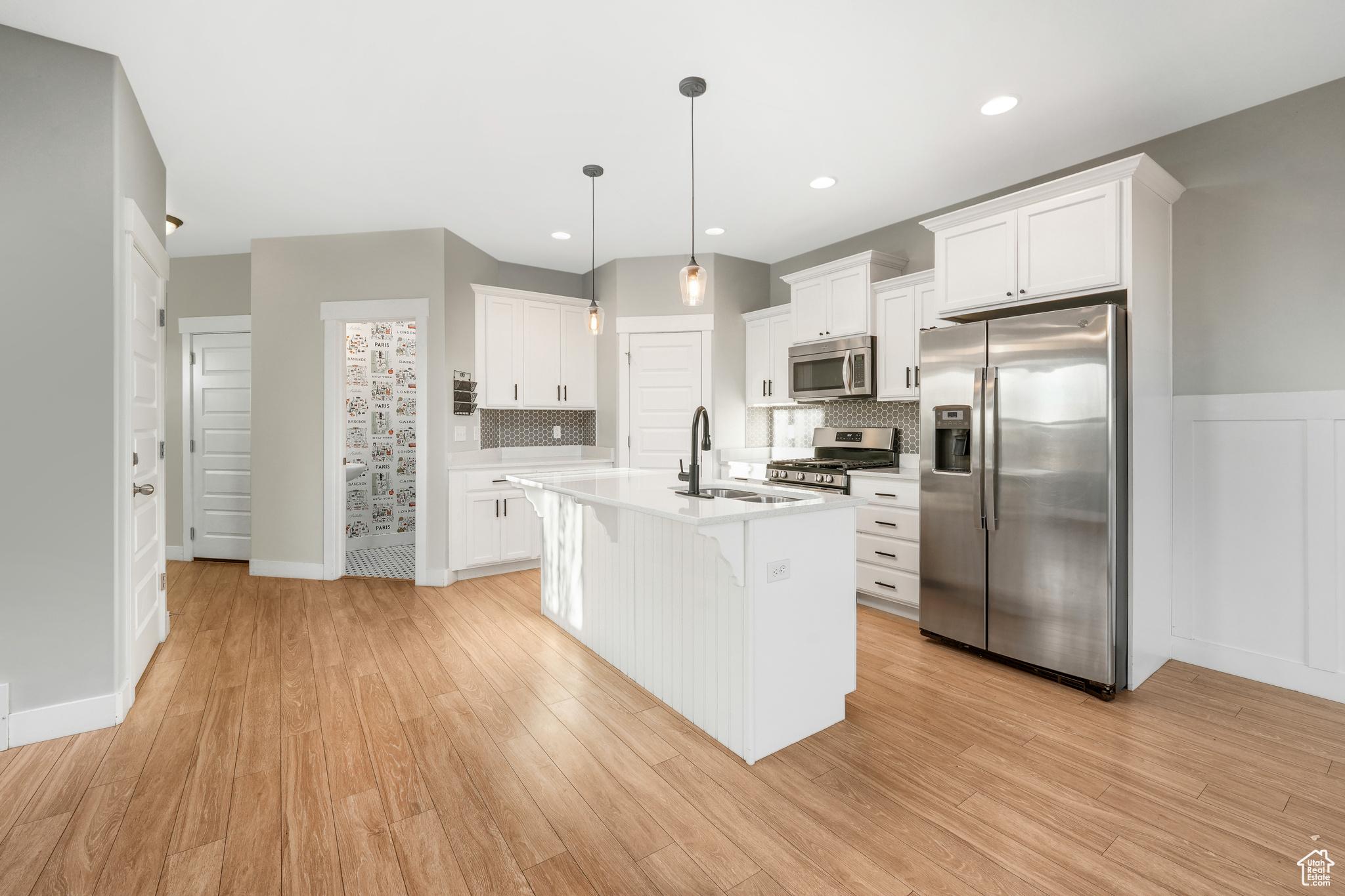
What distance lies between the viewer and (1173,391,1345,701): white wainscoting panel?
261cm

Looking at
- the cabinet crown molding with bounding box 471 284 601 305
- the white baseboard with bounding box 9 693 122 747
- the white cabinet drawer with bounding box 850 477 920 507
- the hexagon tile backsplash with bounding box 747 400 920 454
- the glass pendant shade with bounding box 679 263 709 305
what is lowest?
the white baseboard with bounding box 9 693 122 747

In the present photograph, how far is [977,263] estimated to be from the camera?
323cm

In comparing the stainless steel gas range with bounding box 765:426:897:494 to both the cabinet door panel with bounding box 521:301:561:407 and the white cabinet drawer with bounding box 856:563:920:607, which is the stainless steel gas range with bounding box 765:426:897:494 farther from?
the cabinet door panel with bounding box 521:301:561:407

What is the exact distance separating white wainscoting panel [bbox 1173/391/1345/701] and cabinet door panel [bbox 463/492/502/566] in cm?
440

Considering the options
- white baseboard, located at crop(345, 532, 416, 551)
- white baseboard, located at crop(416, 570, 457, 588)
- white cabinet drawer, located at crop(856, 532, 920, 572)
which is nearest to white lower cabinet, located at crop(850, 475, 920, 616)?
white cabinet drawer, located at crop(856, 532, 920, 572)

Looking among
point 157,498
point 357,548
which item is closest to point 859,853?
point 157,498

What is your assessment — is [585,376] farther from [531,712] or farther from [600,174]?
[531,712]

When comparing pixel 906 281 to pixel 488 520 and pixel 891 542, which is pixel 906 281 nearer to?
pixel 891 542

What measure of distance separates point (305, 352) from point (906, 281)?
4.56m

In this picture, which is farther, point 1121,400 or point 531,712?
point 1121,400

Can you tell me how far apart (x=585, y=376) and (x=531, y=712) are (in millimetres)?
3497

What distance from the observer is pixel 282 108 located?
2834 millimetres

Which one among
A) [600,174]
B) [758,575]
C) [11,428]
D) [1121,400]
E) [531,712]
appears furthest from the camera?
[600,174]

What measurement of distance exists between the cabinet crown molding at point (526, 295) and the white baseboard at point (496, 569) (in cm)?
228
